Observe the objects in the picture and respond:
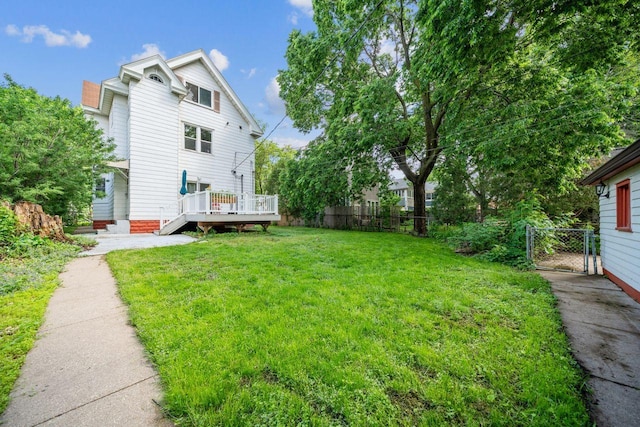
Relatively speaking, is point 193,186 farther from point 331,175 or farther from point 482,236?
point 482,236

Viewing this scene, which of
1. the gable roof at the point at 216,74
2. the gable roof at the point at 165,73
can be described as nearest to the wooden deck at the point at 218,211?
the gable roof at the point at 165,73

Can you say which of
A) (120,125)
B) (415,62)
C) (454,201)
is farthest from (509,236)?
(120,125)

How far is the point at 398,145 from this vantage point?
12.2 m

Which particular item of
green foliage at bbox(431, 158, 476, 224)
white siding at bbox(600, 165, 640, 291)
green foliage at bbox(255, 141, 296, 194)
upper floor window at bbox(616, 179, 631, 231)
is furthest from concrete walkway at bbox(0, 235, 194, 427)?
green foliage at bbox(255, 141, 296, 194)

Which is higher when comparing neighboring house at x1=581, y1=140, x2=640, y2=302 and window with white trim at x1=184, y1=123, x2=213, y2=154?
window with white trim at x1=184, y1=123, x2=213, y2=154

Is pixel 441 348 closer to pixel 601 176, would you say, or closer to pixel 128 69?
pixel 601 176

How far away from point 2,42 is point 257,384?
783 inches

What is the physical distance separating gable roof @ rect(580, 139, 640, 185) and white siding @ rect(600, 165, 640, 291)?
0.45ft

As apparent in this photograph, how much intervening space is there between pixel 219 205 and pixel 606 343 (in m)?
10.7

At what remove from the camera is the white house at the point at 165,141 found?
1109 centimetres

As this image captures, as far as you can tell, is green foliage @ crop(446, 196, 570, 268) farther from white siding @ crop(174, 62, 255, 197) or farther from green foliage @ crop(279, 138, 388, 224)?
white siding @ crop(174, 62, 255, 197)

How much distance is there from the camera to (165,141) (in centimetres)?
1195

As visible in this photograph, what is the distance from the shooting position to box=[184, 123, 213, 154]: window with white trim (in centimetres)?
1303

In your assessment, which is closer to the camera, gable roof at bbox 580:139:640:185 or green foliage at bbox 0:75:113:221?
gable roof at bbox 580:139:640:185
